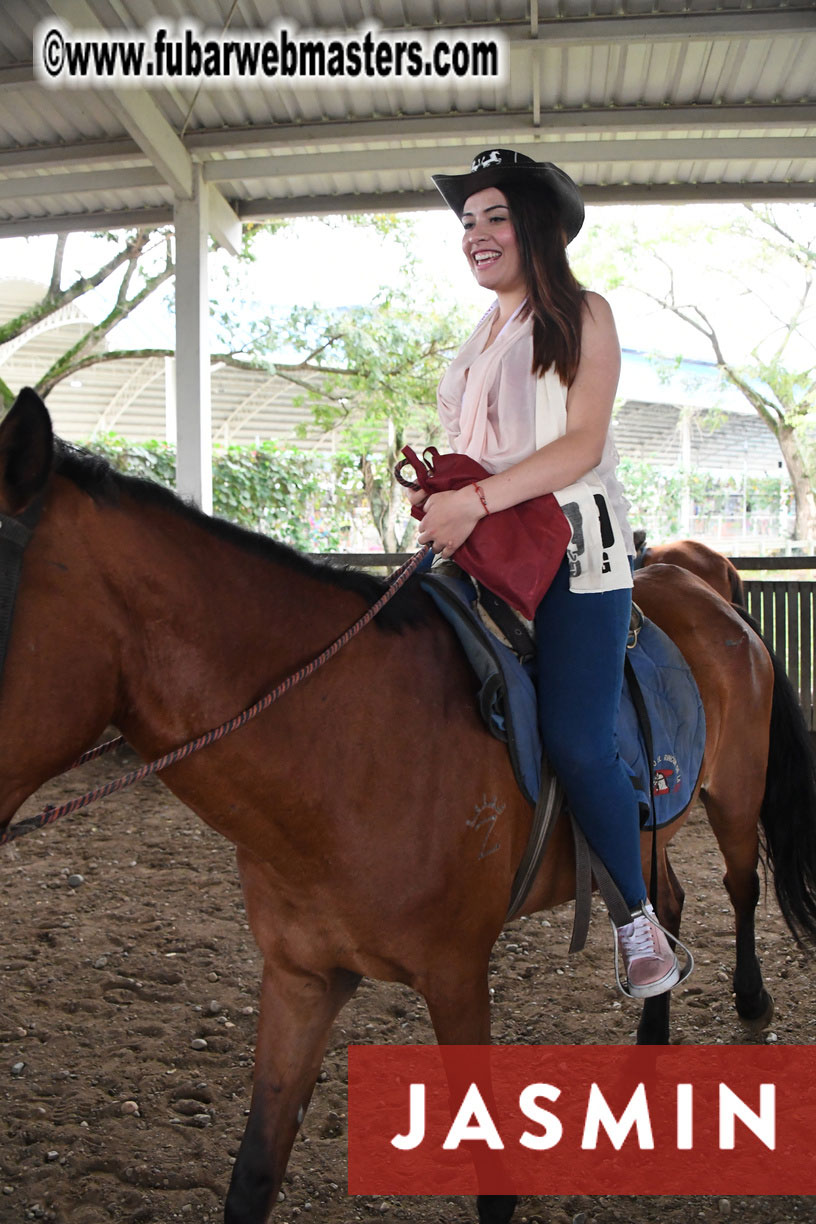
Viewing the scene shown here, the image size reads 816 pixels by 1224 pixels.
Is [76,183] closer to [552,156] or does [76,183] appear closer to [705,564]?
[552,156]

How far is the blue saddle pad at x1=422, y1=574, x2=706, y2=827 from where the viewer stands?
1.87 m

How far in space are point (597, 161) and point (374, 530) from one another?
27.6 feet

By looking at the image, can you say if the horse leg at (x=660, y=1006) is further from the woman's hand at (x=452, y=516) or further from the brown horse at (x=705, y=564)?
the brown horse at (x=705, y=564)

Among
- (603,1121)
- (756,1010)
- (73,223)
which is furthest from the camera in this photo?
(73,223)

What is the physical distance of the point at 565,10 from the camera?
5.46 m

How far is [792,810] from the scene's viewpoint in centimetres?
322

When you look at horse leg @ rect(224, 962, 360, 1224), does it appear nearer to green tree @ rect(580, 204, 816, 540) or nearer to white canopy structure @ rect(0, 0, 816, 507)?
white canopy structure @ rect(0, 0, 816, 507)

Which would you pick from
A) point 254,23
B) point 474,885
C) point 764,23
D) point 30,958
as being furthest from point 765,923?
point 254,23

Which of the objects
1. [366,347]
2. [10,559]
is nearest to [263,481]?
[366,347]

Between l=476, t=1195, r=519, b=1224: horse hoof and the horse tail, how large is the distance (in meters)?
1.66

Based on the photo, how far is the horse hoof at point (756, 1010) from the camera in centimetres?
319

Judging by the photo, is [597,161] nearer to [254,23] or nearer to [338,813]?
[254,23]

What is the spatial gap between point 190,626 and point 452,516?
599 millimetres

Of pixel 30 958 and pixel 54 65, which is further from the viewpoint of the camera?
pixel 54 65
